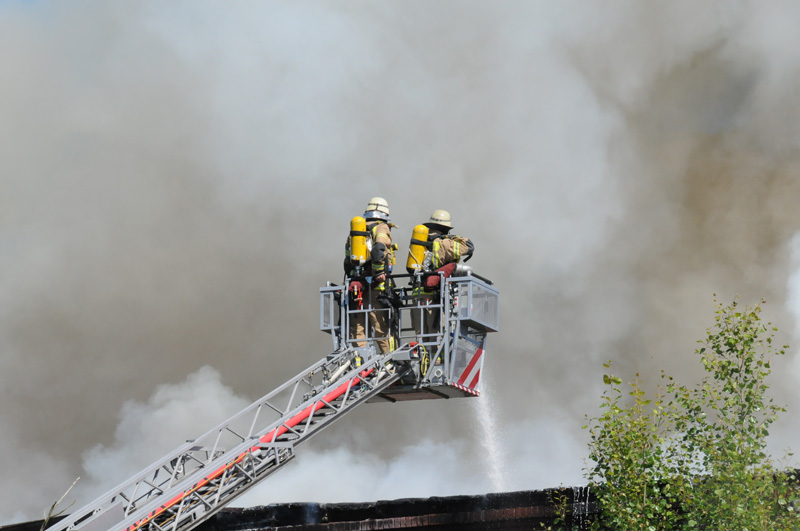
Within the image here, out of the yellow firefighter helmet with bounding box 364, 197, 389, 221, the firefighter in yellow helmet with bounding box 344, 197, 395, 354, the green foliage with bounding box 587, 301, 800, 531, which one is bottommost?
the green foliage with bounding box 587, 301, 800, 531

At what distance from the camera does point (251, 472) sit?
16406 mm

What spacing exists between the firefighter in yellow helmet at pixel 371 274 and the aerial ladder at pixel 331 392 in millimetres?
103

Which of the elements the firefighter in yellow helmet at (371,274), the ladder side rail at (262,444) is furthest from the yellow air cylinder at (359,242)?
the ladder side rail at (262,444)

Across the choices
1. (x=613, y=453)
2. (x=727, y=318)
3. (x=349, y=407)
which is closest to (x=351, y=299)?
(x=349, y=407)

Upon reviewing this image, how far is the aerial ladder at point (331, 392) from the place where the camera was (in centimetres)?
1546

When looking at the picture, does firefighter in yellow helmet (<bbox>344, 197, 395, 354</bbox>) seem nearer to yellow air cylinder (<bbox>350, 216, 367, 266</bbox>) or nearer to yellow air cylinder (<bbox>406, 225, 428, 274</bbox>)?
yellow air cylinder (<bbox>350, 216, 367, 266</bbox>)

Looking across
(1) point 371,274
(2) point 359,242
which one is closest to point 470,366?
(1) point 371,274

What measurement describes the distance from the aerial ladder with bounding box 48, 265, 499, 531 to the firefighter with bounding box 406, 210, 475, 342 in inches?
3.5

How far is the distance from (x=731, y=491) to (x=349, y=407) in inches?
263

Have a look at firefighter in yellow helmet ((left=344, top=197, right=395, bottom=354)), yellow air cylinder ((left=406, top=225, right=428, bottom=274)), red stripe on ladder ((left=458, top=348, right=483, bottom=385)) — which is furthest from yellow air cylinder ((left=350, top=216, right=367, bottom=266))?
red stripe on ladder ((left=458, top=348, right=483, bottom=385))

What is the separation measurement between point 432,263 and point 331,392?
3562mm

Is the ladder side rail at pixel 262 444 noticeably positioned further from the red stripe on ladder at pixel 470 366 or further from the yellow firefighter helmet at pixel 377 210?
the yellow firefighter helmet at pixel 377 210

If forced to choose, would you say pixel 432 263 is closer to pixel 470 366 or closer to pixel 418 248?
Answer: pixel 418 248

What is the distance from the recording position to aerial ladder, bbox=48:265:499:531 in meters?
15.5
